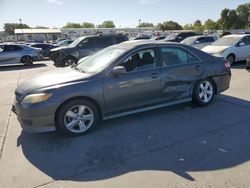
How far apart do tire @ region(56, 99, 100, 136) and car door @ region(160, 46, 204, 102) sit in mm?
1551

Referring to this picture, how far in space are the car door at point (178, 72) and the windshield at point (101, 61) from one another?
3.16 ft

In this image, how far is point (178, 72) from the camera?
5.42 m

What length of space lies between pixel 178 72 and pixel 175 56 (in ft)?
1.20

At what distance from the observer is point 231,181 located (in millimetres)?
3113

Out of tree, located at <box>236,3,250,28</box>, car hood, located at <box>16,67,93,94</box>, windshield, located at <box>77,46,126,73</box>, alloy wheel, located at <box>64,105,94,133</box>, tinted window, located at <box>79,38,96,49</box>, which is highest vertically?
tree, located at <box>236,3,250,28</box>

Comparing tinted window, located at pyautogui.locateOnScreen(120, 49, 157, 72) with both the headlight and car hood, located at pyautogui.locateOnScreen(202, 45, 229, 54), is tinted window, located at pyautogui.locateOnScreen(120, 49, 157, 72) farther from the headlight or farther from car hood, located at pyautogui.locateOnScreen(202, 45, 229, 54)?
car hood, located at pyautogui.locateOnScreen(202, 45, 229, 54)

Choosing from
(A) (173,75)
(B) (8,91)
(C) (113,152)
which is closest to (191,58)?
(A) (173,75)

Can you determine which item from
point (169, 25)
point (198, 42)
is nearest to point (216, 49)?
point (198, 42)

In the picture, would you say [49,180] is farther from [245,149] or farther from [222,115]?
[222,115]

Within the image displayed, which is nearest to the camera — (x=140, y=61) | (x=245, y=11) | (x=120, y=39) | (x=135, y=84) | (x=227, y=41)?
(x=135, y=84)

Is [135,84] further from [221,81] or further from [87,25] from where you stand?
[87,25]

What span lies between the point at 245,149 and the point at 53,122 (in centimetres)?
307

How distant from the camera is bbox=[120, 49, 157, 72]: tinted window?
16.4 ft

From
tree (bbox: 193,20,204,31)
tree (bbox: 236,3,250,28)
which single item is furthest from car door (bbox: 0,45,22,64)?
tree (bbox: 236,3,250,28)
